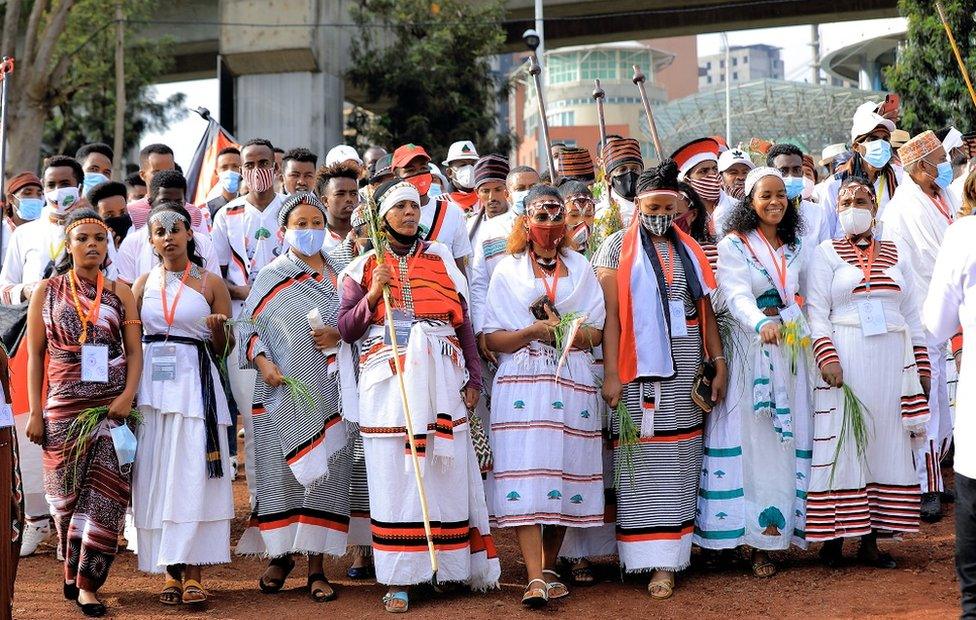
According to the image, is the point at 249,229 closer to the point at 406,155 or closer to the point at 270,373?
the point at 406,155

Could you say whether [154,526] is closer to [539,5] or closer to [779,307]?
[779,307]

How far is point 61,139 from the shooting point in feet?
98.1

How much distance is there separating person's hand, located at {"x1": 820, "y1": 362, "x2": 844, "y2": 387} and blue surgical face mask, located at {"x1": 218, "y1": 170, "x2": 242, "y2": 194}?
514 centimetres

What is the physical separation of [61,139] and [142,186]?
2013cm

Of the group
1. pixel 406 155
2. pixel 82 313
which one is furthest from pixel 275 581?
pixel 406 155

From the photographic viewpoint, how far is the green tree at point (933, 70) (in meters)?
15.2

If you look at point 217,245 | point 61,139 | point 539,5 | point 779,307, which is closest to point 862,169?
point 779,307

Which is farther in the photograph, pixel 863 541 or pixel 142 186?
pixel 142 186

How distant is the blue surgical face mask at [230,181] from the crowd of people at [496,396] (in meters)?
2.72

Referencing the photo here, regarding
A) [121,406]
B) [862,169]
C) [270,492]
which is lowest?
[270,492]

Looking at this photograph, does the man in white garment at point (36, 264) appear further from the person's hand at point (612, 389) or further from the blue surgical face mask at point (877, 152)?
the blue surgical face mask at point (877, 152)

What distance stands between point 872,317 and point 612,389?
155 centimetres

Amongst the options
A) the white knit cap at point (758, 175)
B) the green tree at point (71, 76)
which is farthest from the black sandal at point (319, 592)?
the green tree at point (71, 76)

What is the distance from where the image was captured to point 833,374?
7.17 metres
